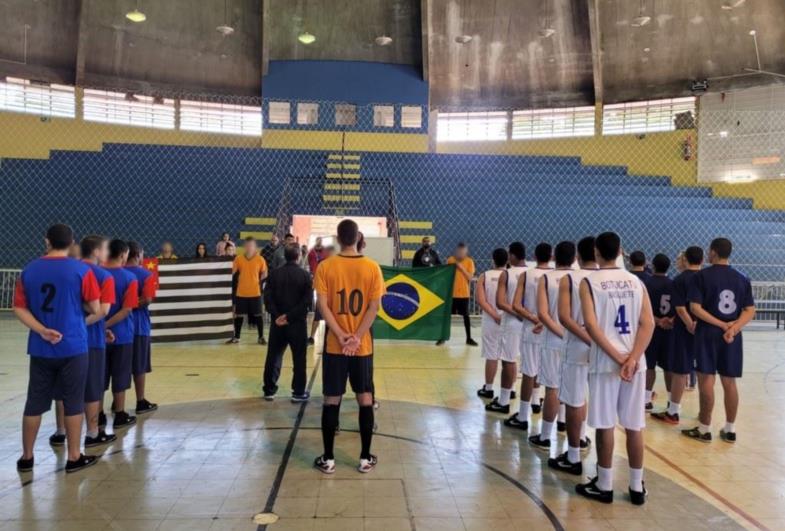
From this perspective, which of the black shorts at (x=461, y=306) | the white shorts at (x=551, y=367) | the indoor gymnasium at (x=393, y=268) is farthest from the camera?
Answer: the black shorts at (x=461, y=306)

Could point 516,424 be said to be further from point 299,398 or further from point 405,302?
point 405,302

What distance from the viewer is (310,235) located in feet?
61.6

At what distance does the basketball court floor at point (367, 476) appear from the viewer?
366 centimetres

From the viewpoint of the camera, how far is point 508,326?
6.16m

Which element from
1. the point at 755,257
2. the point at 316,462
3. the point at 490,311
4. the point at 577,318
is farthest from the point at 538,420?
the point at 755,257

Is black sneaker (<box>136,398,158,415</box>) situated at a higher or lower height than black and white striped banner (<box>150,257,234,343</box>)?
lower

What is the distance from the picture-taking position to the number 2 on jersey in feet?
13.0

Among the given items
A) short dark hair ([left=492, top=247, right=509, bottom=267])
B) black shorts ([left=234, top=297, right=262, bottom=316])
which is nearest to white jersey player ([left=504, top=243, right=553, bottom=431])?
short dark hair ([left=492, top=247, right=509, bottom=267])

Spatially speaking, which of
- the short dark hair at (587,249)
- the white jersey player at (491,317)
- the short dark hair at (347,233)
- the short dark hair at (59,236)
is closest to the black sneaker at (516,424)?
the white jersey player at (491,317)

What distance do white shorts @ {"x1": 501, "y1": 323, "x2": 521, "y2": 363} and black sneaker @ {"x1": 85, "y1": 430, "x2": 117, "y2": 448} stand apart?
391 centimetres

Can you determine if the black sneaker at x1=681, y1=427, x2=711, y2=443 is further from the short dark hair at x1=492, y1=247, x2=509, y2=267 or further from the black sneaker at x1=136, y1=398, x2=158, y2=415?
the black sneaker at x1=136, y1=398, x2=158, y2=415

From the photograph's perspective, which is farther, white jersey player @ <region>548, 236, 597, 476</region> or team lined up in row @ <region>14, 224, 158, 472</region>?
white jersey player @ <region>548, 236, 597, 476</region>

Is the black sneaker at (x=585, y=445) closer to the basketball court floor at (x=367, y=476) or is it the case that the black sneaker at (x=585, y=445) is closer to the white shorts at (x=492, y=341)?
the basketball court floor at (x=367, y=476)

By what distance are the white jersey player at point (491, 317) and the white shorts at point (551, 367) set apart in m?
1.21
